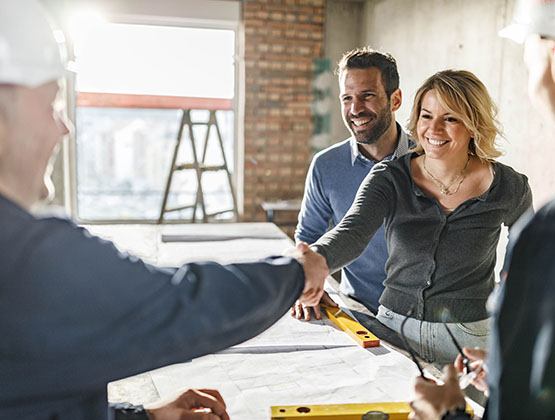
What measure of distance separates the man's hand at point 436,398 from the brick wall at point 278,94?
5387 millimetres

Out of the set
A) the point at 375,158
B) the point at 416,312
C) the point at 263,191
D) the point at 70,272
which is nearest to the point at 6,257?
the point at 70,272

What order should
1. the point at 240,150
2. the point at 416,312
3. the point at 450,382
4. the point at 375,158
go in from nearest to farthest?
the point at 450,382 < the point at 416,312 < the point at 375,158 < the point at 240,150

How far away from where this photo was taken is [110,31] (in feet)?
19.4

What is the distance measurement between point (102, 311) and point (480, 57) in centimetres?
415

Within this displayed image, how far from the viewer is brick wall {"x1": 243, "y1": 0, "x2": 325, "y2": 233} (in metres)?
6.11

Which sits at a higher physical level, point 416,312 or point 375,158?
point 375,158

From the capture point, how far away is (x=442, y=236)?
5.63ft

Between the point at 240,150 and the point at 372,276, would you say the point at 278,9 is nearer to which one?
the point at 240,150

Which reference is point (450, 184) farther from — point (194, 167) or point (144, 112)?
Result: point (144, 112)

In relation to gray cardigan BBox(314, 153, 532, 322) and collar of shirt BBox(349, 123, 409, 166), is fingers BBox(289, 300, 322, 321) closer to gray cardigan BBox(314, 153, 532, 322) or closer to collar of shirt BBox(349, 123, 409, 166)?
gray cardigan BBox(314, 153, 532, 322)

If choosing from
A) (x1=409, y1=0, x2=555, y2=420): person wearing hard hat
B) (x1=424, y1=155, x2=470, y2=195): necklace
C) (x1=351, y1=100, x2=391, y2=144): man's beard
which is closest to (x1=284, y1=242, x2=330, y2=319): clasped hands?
(x1=409, y1=0, x2=555, y2=420): person wearing hard hat

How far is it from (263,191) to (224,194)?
54 centimetres

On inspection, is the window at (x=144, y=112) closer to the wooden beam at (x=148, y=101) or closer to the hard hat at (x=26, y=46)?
the wooden beam at (x=148, y=101)

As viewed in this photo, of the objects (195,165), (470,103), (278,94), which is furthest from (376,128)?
(278,94)
